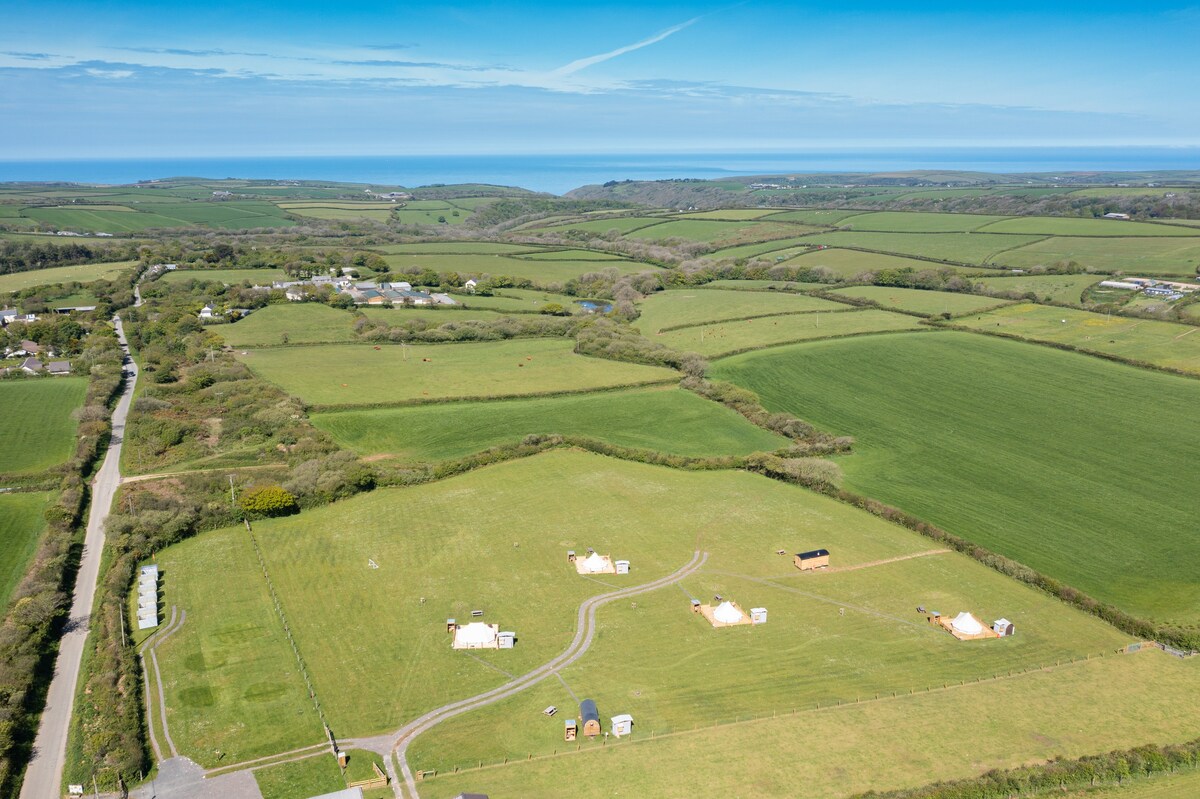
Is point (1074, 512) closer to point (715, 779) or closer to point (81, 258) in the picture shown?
point (715, 779)

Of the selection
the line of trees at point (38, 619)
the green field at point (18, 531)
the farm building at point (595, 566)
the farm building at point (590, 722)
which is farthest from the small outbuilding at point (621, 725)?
the green field at point (18, 531)

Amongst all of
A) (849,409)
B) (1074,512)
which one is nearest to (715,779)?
(1074,512)

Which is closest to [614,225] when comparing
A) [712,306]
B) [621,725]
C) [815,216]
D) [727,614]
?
[815,216]

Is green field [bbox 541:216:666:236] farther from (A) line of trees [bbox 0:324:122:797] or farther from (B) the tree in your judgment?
(B) the tree

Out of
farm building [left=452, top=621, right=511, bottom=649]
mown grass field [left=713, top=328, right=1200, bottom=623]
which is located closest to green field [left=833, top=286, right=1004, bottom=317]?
mown grass field [left=713, top=328, right=1200, bottom=623]

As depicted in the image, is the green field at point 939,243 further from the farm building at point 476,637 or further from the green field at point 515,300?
the farm building at point 476,637

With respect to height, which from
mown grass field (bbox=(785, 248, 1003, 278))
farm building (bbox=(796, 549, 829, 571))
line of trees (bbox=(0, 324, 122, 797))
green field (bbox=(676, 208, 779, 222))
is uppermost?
green field (bbox=(676, 208, 779, 222))
